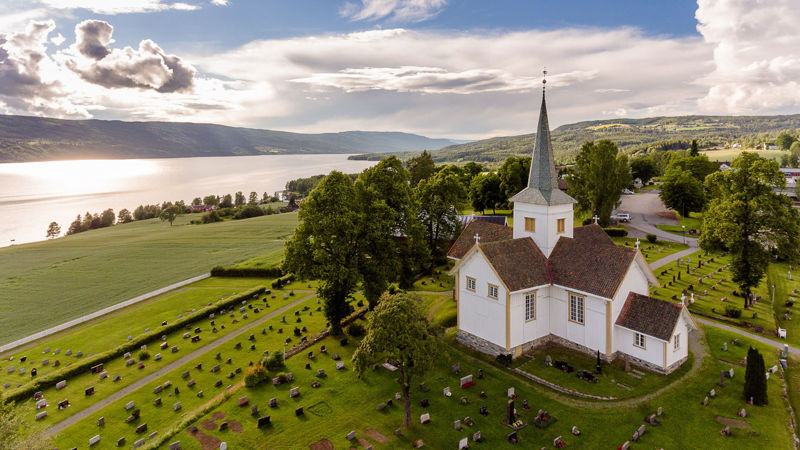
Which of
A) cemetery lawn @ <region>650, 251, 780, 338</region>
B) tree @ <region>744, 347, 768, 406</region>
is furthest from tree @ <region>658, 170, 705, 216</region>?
tree @ <region>744, 347, 768, 406</region>

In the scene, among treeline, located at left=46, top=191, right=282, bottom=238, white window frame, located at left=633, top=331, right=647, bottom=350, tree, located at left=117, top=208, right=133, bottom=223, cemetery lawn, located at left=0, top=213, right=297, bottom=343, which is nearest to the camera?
white window frame, located at left=633, top=331, right=647, bottom=350

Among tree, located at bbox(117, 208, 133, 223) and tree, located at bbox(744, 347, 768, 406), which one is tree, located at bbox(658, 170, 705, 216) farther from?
tree, located at bbox(117, 208, 133, 223)

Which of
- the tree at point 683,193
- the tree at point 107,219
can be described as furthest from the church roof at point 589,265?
the tree at point 107,219

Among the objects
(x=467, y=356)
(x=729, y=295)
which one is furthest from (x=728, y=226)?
(x=467, y=356)

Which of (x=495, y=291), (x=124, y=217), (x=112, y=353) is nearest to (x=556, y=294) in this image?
(x=495, y=291)

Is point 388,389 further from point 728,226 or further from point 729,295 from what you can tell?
point 729,295

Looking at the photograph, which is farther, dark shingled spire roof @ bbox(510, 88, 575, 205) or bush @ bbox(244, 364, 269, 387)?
dark shingled spire roof @ bbox(510, 88, 575, 205)

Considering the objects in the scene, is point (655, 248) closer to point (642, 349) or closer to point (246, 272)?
point (642, 349)
